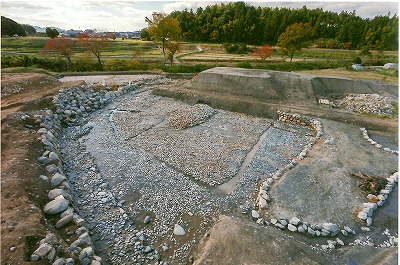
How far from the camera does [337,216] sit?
9.01 meters

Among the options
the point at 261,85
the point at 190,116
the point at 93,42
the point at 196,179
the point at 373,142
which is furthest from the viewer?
the point at 93,42

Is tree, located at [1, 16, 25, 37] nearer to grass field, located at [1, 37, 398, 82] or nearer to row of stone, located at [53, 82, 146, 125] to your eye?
grass field, located at [1, 37, 398, 82]

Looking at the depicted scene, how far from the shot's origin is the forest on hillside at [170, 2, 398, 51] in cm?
6291

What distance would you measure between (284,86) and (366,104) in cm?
702

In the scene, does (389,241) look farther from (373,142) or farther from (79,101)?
(79,101)

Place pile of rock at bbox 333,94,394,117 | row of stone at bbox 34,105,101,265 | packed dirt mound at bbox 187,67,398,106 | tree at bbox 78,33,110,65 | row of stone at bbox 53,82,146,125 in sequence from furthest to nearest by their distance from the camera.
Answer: tree at bbox 78,33,110,65, packed dirt mound at bbox 187,67,398,106, pile of rock at bbox 333,94,394,117, row of stone at bbox 53,82,146,125, row of stone at bbox 34,105,101,265

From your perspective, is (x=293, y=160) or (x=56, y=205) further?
(x=293, y=160)

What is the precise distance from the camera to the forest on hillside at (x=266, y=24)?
206ft

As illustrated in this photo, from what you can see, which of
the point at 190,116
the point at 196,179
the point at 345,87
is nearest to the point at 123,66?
the point at 190,116

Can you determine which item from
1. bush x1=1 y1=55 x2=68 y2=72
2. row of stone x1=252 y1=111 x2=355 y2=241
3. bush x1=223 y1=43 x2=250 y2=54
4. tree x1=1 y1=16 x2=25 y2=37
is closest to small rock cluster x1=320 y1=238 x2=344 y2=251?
row of stone x1=252 y1=111 x2=355 y2=241

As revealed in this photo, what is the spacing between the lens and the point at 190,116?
712 inches

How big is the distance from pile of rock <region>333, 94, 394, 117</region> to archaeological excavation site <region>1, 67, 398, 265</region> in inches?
5.8

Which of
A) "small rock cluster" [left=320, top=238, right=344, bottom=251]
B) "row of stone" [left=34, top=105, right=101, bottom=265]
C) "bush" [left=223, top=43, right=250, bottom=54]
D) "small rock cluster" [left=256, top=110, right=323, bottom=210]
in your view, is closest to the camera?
"row of stone" [left=34, top=105, right=101, bottom=265]

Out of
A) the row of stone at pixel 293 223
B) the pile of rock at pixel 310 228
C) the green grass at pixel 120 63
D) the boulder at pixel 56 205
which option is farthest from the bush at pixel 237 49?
the boulder at pixel 56 205
